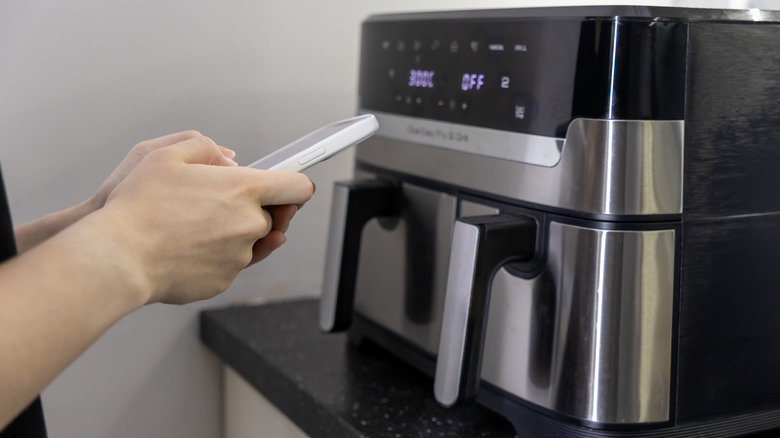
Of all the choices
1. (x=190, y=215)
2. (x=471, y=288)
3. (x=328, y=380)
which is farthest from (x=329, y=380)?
(x=190, y=215)

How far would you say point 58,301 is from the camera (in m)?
0.35

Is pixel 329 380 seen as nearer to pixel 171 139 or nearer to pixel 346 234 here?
pixel 346 234

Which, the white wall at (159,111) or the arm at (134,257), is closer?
the arm at (134,257)

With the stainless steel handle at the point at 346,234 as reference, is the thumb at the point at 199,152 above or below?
above

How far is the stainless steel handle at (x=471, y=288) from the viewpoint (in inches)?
20.8

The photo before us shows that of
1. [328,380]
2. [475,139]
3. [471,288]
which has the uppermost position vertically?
[475,139]

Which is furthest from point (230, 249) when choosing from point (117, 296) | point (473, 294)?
point (473, 294)

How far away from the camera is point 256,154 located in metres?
0.88

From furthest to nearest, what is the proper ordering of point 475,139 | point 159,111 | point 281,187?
point 159,111 → point 475,139 → point 281,187

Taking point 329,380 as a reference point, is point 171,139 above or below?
above

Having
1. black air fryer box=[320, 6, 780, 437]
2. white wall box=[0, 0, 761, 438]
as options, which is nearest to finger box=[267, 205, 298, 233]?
black air fryer box=[320, 6, 780, 437]

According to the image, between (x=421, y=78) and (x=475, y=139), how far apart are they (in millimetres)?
92

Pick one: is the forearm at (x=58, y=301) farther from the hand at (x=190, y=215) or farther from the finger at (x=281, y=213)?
the finger at (x=281, y=213)

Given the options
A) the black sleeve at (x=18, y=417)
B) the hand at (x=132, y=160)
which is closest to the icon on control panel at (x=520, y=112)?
the hand at (x=132, y=160)
